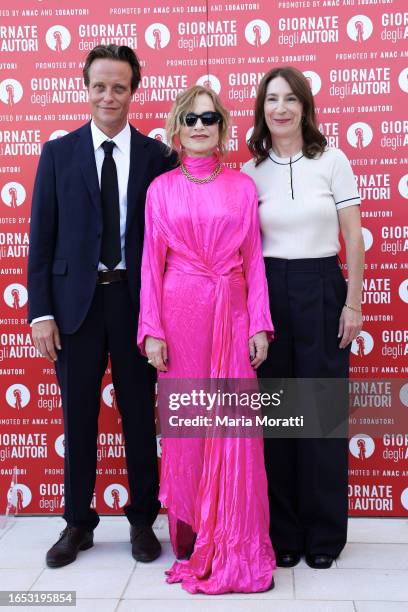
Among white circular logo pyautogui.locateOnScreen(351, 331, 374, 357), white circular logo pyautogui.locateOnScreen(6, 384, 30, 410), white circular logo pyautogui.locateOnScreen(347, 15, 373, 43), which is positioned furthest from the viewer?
white circular logo pyautogui.locateOnScreen(6, 384, 30, 410)

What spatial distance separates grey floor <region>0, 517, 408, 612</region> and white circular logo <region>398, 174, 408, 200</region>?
1482 mm

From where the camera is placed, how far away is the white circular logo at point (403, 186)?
3430mm

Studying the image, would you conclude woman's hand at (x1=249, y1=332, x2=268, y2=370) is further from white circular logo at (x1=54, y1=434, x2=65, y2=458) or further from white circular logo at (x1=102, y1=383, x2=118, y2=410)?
white circular logo at (x1=54, y1=434, x2=65, y2=458)

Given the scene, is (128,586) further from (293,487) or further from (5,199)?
(5,199)

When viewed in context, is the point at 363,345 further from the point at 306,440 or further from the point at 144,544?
the point at 144,544

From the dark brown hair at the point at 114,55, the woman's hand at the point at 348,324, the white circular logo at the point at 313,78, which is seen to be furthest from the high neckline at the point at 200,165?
the white circular logo at the point at 313,78

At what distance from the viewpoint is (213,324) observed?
279 cm

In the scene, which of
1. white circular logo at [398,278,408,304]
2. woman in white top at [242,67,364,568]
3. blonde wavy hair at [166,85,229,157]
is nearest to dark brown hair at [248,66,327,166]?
woman in white top at [242,67,364,568]

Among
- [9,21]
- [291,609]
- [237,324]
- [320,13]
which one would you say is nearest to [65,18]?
[9,21]

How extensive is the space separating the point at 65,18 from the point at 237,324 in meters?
1.69

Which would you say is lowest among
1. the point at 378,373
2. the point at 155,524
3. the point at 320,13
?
the point at 155,524

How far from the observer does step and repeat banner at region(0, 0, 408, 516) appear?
3402mm

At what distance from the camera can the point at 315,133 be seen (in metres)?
2.94

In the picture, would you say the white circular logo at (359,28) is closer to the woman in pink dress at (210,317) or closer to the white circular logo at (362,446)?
the woman in pink dress at (210,317)
